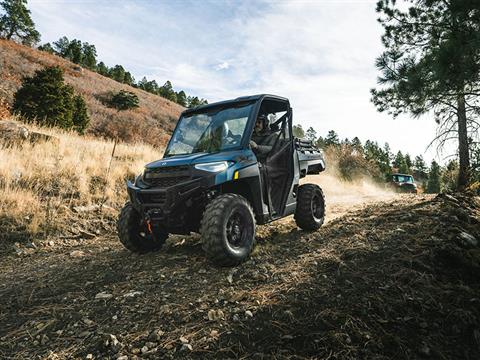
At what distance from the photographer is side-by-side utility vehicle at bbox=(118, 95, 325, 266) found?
3697 millimetres

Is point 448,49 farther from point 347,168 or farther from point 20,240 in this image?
point 347,168

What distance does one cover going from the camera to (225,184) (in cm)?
421

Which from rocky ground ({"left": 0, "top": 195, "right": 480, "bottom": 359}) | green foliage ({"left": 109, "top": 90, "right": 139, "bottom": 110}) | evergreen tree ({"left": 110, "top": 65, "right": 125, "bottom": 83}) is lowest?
rocky ground ({"left": 0, "top": 195, "right": 480, "bottom": 359})

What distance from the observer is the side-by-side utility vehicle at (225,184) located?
370 centimetres

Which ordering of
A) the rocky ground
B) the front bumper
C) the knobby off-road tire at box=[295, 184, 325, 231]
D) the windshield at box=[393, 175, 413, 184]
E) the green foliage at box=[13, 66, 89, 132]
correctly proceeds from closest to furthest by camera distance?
the rocky ground
the front bumper
the knobby off-road tire at box=[295, 184, 325, 231]
the green foliage at box=[13, 66, 89, 132]
the windshield at box=[393, 175, 413, 184]

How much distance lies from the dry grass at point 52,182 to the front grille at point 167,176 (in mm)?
3096

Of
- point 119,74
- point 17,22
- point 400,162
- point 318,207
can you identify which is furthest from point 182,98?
point 400,162

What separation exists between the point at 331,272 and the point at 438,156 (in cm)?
799

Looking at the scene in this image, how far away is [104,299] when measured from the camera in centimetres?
315

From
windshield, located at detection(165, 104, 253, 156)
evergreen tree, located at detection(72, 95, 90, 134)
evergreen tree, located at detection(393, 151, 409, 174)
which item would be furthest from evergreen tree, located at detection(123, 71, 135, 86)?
evergreen tree, located at detection(393, 151, 409, 174)

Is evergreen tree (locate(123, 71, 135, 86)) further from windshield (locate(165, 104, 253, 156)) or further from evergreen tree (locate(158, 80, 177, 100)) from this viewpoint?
windshield (locate(165, 104, 253, 156))

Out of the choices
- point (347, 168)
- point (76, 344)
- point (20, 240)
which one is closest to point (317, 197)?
point (76, 344)

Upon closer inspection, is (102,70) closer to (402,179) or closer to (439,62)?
(402,179)

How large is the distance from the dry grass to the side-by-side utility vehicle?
9.29 feet
